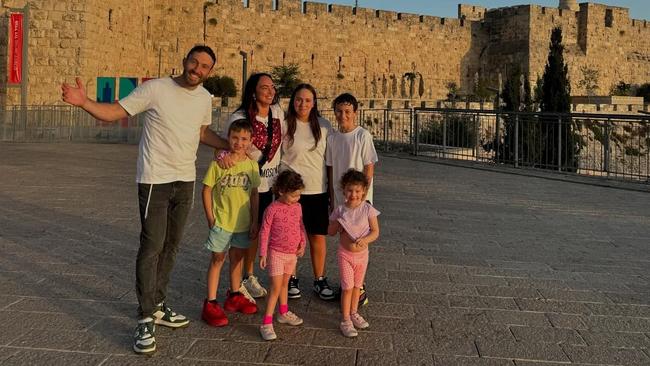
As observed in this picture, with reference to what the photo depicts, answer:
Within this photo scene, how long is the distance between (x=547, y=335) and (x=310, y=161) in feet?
5.12

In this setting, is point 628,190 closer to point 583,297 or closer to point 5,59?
point 583,297

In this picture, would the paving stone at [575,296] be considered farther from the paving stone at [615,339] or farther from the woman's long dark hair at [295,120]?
the woman's long dark hair at [295,120]

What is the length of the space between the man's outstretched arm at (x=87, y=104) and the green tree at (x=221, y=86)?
64.8ft

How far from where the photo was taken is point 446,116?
12.0 meters

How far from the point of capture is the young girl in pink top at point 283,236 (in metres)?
2.87

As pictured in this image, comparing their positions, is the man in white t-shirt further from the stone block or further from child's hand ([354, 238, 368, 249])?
child's hand ([354, 238, 368, 249])

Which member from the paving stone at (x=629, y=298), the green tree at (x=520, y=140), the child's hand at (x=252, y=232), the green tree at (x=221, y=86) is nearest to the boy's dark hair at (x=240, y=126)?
the child's hand at (x=252, y=232)

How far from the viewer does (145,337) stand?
100 inches

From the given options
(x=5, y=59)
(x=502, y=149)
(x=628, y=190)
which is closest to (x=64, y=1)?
(x=5, y=59)

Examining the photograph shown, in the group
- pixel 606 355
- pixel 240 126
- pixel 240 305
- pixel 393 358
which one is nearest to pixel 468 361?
pixel 393 358

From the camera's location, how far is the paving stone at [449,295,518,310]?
127 inches

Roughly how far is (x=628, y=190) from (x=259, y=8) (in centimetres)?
2014

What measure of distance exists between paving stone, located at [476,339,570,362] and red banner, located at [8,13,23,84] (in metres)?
16.3

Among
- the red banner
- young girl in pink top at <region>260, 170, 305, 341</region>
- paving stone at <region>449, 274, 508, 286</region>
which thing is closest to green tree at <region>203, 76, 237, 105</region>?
the red banner
